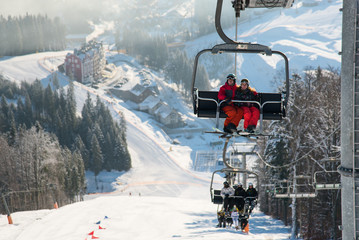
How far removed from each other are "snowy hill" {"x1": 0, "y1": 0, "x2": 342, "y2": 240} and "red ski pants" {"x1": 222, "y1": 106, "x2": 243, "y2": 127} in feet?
42.3

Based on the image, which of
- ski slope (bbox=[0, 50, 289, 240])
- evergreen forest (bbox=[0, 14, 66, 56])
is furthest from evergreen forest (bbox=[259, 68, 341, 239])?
evergreen forest (bbox=[0, 14, 66, 56])

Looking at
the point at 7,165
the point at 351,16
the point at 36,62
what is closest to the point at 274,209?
the point at 7,165

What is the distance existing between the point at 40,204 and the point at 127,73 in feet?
317

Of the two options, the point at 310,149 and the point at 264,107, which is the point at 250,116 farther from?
the point at 310,149

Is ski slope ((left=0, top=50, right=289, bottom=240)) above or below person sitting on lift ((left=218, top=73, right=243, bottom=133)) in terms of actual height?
below

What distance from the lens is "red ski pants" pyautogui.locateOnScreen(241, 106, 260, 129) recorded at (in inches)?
406

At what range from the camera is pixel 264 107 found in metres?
10.4

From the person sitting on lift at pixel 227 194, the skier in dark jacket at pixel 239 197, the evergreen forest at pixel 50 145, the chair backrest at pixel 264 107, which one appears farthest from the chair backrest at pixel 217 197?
the evergreen forest at pixel 50 145

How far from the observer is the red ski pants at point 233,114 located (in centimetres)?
1033

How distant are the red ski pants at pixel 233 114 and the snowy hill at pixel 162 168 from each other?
12903mm

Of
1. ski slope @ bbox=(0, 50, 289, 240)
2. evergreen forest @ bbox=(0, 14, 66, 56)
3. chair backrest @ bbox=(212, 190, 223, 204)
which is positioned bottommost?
ski slope @ bbox=(0, 50, 289, 240)

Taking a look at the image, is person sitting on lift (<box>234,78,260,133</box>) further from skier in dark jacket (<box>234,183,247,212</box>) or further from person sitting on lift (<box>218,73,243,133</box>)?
skier in dark jacket (<box>234,183,247,212</box>)

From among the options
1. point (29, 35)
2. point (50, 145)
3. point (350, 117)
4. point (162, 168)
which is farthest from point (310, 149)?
point (29, 35)

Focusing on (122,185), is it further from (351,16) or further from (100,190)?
(351,16)
